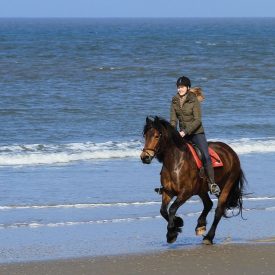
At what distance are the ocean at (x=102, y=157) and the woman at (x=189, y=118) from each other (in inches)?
37.0

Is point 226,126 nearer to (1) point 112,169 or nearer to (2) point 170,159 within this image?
(1) point 112,169

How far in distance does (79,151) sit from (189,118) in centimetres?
882

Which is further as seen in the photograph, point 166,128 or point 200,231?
point 200,231

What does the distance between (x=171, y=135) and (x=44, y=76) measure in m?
31.7

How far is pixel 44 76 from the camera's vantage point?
41.5 m

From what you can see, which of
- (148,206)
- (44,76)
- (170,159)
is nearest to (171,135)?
(170,159)

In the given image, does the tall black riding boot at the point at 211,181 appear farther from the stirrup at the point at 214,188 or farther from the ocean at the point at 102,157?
the ocean at the point at 102,157

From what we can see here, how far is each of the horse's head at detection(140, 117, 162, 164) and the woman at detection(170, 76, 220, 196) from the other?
33 centimetres

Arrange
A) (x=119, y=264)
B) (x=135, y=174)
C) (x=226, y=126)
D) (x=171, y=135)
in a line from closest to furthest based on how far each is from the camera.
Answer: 1. (x=119, y=264)
2. (x=171, y=135)
3. (x=135, y=174)
4. (x=226, y=126)

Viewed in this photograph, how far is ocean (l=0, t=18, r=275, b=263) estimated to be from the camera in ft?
36.4

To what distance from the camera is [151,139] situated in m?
10.0

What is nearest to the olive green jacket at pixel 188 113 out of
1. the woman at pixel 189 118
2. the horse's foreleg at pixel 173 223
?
the woman at pixel 189 118

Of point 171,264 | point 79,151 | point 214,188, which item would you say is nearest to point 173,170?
point 214,188

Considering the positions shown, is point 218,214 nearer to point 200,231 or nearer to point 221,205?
point 221,205
